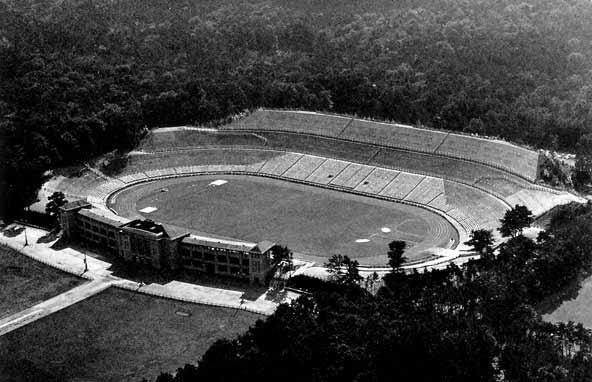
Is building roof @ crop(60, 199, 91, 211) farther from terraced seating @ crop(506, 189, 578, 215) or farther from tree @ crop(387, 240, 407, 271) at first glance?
terraced seating @ crop(506, 189, 578, 215)

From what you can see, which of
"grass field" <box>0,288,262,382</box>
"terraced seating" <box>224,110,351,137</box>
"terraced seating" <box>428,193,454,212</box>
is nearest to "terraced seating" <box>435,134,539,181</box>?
"terraced seating" <box>428,193,454,212</box>

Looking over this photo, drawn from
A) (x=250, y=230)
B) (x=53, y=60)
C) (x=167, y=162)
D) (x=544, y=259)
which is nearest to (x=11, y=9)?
(x=53, y=60)

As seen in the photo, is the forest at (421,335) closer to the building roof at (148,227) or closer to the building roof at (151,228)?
the building roof at (151,228)

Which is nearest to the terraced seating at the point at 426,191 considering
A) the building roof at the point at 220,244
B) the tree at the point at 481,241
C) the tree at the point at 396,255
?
the tree at the point at 481,241

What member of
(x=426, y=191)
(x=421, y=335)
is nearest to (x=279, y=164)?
(x=426, y=191)

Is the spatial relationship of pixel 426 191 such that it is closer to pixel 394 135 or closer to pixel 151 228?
pixel 394 135

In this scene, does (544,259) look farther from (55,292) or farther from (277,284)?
(55,292)
